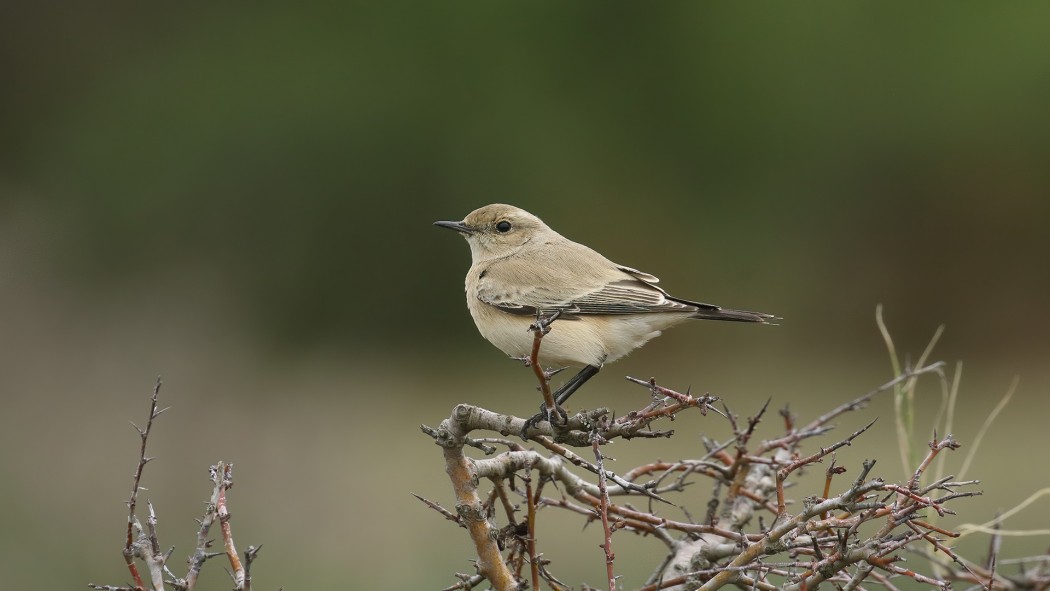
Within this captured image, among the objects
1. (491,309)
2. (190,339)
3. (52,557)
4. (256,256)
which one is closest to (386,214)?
(256,256)

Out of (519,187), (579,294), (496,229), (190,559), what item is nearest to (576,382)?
(579,294)

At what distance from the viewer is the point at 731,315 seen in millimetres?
3578

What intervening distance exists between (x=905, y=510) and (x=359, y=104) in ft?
27.7

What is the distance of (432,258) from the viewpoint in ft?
32.7

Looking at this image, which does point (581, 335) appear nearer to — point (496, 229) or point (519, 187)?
point (496, 229)

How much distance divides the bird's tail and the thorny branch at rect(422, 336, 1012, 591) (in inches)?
15.0

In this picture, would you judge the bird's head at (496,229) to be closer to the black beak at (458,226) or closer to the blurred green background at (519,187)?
the black beak at (458,226)

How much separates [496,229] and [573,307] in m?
1.01

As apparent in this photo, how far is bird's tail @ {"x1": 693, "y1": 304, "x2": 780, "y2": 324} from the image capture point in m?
3.54

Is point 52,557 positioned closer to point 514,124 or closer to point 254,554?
point 254,554

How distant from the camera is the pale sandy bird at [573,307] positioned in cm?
362

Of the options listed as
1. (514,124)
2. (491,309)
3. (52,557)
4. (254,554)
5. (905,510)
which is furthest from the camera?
(514,124)

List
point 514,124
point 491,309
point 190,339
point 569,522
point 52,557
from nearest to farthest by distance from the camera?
point 491,309 < point 52,557 < point 569,522 < point 190,339 < point 514,124

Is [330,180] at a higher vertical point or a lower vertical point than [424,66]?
lower
